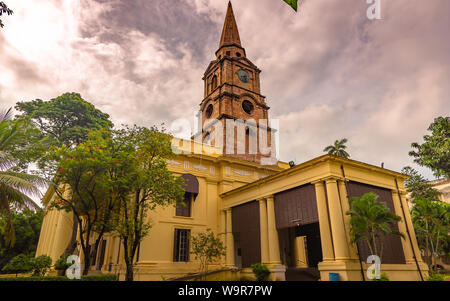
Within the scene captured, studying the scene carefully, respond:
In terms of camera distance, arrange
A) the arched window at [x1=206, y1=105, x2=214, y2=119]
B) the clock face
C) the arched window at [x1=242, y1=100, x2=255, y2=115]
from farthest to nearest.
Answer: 1. the clock face
2. the arched window at [x1=206, y1=105, x2=214, y2=119]
3. the arched window at [x1=242, y1=100, x2=255, y2=115]

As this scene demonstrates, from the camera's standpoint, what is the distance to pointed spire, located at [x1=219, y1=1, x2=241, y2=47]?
39438mm

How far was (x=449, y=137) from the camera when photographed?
34875 millimetres

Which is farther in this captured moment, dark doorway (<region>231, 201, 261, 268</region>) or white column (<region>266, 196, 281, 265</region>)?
dark doorway (<region>231, 201, 261, 268</region>)

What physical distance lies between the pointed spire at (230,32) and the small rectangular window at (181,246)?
26708 millimetres

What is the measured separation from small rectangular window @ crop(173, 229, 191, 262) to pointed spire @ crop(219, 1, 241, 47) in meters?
26.7

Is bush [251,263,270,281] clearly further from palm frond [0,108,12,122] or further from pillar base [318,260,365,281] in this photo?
palm frond [0,108,12,122]

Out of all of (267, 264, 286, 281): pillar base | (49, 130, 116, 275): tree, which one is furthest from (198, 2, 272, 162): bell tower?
(49, 130, 116, 275): tree

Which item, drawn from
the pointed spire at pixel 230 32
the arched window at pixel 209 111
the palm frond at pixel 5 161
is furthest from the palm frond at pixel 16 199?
the pointed spire at pixel 230 32

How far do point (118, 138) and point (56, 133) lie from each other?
2536 cm

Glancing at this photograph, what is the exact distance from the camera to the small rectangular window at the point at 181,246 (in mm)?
21766

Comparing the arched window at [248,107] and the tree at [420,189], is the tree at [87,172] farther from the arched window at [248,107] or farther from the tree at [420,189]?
the tree at [420,189]

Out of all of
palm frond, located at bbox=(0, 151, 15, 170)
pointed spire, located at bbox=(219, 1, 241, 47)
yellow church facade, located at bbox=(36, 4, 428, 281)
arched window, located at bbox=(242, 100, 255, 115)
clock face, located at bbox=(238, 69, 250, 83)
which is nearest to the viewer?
palm frond, located at bbox=(0, 151, 15, 170)

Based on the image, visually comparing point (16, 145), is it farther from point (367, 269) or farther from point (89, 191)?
point (367, 269)
